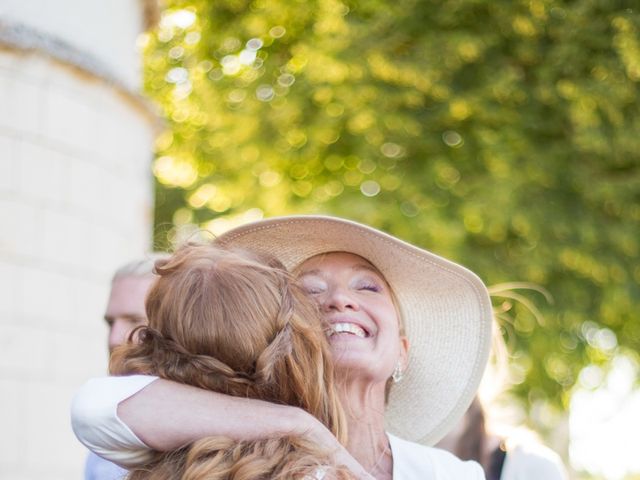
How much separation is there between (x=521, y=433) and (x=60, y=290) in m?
3.76

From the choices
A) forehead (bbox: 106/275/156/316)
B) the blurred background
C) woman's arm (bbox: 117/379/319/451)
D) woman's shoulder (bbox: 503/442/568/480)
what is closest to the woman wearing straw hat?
woman's arm (bbox: 117/379/319/451)

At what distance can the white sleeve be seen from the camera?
104 inches

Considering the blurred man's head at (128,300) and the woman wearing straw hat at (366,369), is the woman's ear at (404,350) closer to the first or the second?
the woman wearing straw hat at (366,369)

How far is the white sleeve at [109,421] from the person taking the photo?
2637mm

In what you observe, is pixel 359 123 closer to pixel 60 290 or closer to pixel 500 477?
pixel 60 290

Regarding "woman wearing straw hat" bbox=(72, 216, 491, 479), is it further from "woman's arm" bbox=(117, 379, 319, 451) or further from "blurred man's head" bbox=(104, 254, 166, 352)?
"blurred man's head" bbox=(104, 254, 166, 352)

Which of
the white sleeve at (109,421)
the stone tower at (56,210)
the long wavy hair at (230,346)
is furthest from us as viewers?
the stone tower at (56,210)

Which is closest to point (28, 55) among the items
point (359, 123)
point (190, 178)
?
point (359, 123)

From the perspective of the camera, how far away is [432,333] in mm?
3734

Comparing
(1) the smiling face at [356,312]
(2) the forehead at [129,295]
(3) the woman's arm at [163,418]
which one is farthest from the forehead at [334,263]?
(2) the forehead at [129,295]

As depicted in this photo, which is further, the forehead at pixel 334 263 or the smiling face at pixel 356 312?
the forehead at pixel 334 263

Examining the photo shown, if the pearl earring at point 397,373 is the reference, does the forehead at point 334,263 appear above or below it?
above

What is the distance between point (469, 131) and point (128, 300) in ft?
19.8

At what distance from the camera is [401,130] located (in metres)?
9.81
